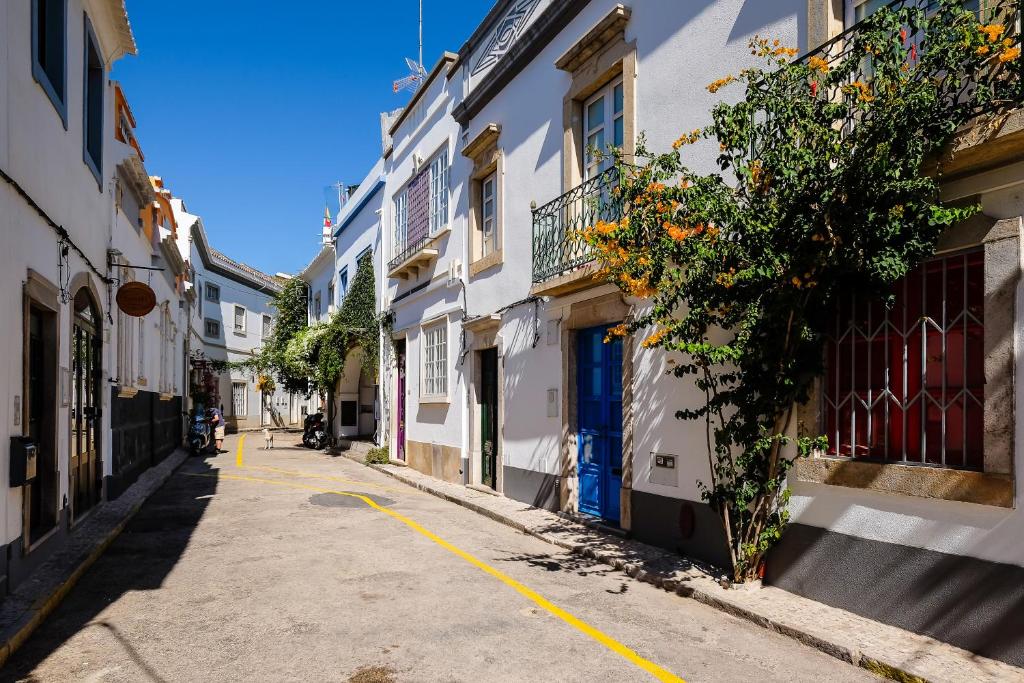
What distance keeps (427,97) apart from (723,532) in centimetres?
1237

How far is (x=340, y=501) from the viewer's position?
39.2 ft

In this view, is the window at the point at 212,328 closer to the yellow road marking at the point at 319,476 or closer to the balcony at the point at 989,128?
the yellow road marking at the point at 319,476

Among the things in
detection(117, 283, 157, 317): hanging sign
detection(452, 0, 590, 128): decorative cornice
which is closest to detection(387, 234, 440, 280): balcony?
detection(452, 0, 590, 128): decorative cornice

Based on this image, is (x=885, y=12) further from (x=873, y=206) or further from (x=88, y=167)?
(x=88, y=167)

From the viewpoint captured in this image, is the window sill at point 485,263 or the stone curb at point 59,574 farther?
the window sill at point 485,263

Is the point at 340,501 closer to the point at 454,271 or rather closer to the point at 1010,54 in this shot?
the point at 454,271

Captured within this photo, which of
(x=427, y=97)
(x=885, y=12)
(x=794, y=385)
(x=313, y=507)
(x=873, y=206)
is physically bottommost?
(x=313, y=507)

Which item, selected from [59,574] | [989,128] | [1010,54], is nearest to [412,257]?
[59,574]

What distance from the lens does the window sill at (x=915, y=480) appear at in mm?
4691

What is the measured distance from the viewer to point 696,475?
296 inches

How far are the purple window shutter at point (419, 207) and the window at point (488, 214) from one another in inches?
110

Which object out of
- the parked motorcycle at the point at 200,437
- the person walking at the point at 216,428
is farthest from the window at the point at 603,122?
the person walking at the point at 216,428

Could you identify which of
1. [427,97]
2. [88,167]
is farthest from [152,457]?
[427,97]

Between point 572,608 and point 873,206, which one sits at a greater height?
point 873,206
